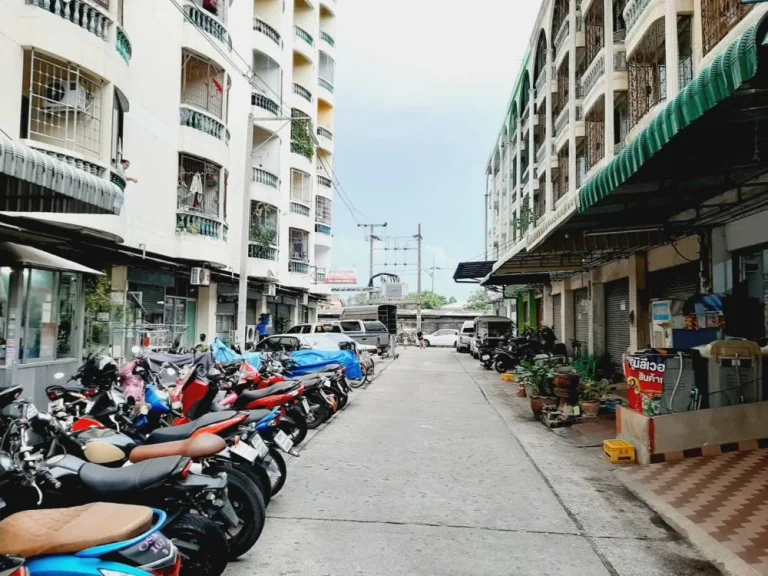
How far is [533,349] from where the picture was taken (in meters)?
19.2

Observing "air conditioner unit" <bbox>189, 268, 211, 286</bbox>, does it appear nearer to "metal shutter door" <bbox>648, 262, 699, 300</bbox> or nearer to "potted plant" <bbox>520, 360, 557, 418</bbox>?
"potted plant" <bbox>520, 360, 557, 418</bbox>

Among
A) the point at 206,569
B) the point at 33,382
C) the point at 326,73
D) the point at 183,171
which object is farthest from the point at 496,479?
the point at 326,73

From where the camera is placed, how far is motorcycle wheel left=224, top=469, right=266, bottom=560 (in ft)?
13.1

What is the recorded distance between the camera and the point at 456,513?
16.7 ft

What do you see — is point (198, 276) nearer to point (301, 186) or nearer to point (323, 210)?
point (301, 186)

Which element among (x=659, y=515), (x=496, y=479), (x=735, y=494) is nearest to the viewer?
(x=659, y=515)

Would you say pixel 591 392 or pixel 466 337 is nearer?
pixel 591 392

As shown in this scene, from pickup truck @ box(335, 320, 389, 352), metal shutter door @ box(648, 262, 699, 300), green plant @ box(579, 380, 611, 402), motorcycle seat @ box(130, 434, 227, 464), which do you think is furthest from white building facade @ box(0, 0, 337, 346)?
metal shutter door @ box(648, 262, 699, 300)

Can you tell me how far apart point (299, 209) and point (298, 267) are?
267 cm

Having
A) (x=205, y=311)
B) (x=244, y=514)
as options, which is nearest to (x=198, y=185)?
(x=205, y=311)

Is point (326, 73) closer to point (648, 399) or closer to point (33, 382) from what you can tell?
point (33, 382)

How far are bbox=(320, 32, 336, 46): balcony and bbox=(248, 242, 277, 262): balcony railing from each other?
49.8 ft

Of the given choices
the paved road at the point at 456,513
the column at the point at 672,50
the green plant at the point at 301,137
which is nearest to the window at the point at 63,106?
the paved road at the point at 456,513

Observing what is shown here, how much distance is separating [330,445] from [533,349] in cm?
1253
